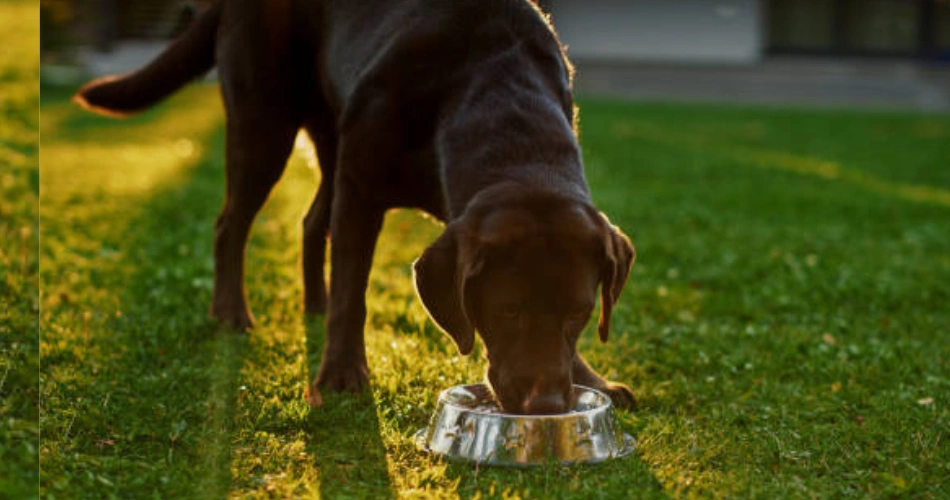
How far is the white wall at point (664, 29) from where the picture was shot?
35.5m

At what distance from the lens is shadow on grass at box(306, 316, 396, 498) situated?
3.63 m

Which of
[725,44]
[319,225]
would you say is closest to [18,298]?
[319,225]

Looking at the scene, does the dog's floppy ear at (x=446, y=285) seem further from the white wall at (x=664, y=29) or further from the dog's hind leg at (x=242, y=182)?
the white wall at (x=664, y=29)

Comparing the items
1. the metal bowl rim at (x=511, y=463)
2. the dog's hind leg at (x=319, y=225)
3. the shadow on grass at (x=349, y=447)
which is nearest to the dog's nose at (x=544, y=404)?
the metal bowl rim at (x=511, y=463)

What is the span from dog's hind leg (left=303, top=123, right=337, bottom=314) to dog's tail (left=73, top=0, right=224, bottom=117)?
2.54 ft

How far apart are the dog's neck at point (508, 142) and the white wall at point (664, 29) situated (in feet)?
101

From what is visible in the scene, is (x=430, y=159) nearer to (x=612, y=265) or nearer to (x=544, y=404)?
(x=612, y=265)

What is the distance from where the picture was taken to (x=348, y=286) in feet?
15.6

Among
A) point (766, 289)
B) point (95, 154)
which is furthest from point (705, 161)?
point (766, 289)

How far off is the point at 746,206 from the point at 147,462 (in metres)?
8.53

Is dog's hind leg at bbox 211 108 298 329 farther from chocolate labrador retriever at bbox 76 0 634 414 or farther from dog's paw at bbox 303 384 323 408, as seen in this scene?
dog's paw at bbox 303 384 323 408

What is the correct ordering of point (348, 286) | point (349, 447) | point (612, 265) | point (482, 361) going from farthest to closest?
point (482, 361)
point (348, 286)
point (349, 447)
point (612, 265)

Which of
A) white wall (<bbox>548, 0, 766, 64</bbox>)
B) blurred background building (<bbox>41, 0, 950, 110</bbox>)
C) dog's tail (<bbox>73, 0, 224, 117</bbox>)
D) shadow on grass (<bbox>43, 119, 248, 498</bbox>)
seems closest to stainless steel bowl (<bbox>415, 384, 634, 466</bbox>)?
shadow on grass (<bbox>43, 119, 248, 498</bbox>)

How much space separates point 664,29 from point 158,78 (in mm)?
31078
